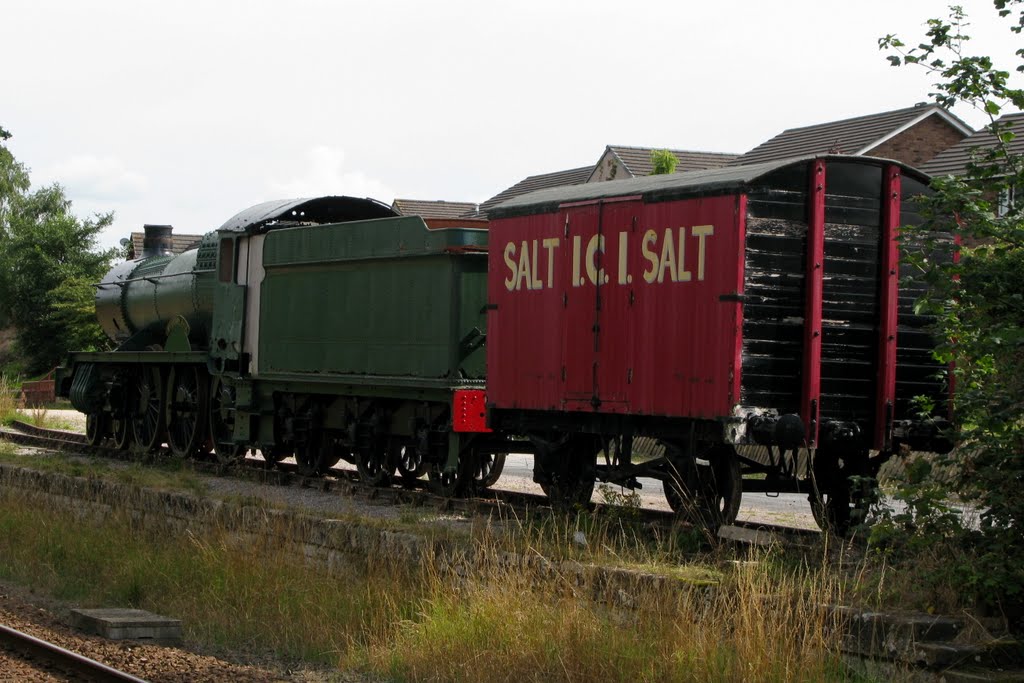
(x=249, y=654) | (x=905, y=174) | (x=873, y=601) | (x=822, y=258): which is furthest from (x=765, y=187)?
(x=249, y=654)

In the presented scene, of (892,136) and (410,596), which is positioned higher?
(892,136)

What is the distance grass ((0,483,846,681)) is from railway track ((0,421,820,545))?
162cm

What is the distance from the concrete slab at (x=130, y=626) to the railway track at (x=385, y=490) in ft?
9.44

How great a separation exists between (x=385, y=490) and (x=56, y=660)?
591 centimetres

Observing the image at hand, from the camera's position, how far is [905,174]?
1066 cm

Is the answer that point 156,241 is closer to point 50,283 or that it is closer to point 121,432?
point 121,432

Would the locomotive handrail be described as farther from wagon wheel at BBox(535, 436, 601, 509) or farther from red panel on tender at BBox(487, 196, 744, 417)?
wagon wheel at BBox(535, 436, 601, 509)

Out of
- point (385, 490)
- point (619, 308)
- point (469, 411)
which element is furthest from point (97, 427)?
point (619, 308)

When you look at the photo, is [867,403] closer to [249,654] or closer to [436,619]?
[436,619]

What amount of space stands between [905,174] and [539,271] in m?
3.23

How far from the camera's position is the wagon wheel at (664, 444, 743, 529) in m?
10.3

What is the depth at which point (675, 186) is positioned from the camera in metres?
10.2

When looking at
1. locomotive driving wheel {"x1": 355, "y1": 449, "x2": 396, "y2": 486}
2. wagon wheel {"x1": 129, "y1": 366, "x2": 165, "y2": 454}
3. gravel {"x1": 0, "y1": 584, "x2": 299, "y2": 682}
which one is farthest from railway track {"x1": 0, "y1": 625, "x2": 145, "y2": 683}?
wagon wheel {"x1": 129, "y1": 366, "x2": 165, "y2": 454}

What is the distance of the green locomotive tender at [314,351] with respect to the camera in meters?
13.8
